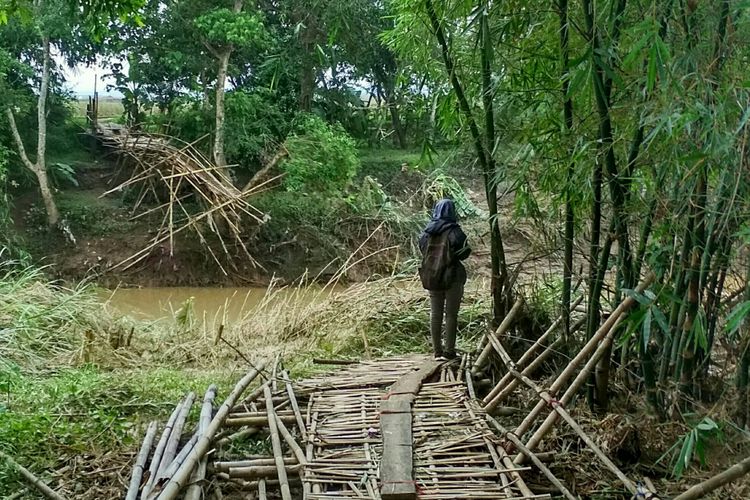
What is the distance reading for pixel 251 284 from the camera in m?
11.4

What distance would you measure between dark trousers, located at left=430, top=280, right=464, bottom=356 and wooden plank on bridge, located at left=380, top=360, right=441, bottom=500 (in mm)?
367

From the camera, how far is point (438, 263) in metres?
4.66

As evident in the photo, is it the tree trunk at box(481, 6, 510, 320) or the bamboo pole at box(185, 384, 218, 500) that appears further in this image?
the tree trunk at box(481, 6, 510, 320)

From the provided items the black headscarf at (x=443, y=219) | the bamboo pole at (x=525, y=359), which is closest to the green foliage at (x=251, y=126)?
the black headscarf at (x=443, y=219)

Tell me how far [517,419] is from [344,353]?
2.03 m

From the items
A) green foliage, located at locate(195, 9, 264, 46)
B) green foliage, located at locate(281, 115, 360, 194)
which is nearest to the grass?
green foliage, located at locate(281, 115, 360, 194)

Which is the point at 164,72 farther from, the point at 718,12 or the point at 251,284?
the point at 718,12

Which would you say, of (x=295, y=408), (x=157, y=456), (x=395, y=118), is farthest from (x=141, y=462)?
(x=395, y=118)

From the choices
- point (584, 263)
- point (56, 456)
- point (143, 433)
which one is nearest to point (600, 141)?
point (584, 263)

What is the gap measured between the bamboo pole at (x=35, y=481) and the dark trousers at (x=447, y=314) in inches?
101

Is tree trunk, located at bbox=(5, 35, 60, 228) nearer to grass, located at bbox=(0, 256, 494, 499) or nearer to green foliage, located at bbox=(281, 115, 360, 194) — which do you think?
green foliage, located at bbox=(281, 115, 360, 194)

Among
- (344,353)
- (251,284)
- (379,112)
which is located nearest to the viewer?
(344,353)

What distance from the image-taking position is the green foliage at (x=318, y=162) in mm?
11477

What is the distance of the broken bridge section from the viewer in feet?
9.74
